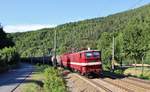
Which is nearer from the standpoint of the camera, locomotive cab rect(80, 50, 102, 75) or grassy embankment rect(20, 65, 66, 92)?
grassy embankment rect(20, 65, 66, 92)

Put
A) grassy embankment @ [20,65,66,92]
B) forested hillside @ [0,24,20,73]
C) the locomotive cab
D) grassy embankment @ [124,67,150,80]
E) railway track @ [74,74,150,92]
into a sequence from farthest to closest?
forested hillside @ [0,24,20,73] → grassy embankment @ [124,67,150,80] → the locomotive cab → railway track @ [74,74,150,92] → grassy embankment @ [20,65,66,92]

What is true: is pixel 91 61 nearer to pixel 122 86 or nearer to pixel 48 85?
pixel 122 86

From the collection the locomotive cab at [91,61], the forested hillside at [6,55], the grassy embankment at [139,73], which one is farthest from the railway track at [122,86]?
the forested hillside at [6,55]

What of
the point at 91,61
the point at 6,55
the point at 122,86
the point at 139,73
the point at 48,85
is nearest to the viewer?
the point at 48,85

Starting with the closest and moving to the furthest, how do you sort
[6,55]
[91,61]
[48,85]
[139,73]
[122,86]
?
[48,85] → [122,86] → [91,61] → [139,73] → [6,55]

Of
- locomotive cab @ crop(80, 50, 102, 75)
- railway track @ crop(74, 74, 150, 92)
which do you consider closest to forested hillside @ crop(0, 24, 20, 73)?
locomotive cab @ crop(80, 50, 102, 75)

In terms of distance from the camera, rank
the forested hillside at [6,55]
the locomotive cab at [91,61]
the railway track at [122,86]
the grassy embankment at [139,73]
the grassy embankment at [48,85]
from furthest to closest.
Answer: the forested hillside at [6,55], the grassy embankment at [139,73], the locomotive cab at [91,61], the railway track at [122,86], the grassy embankment at [48,85]

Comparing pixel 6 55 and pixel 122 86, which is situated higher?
pixel 6 55

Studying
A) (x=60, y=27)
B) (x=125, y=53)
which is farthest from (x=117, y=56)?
(x=60, y=27)

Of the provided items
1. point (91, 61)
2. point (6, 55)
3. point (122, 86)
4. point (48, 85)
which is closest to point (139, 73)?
point (91, 61)

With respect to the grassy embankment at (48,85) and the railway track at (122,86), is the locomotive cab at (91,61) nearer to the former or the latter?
the grassy embankment at (48,85)

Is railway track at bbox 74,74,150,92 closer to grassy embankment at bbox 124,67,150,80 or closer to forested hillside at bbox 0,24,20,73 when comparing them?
grassy embankment at bbox 124,67,150,80

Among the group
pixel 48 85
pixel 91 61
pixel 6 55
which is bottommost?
pixel 48 85

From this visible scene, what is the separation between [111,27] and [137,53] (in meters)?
35.7
